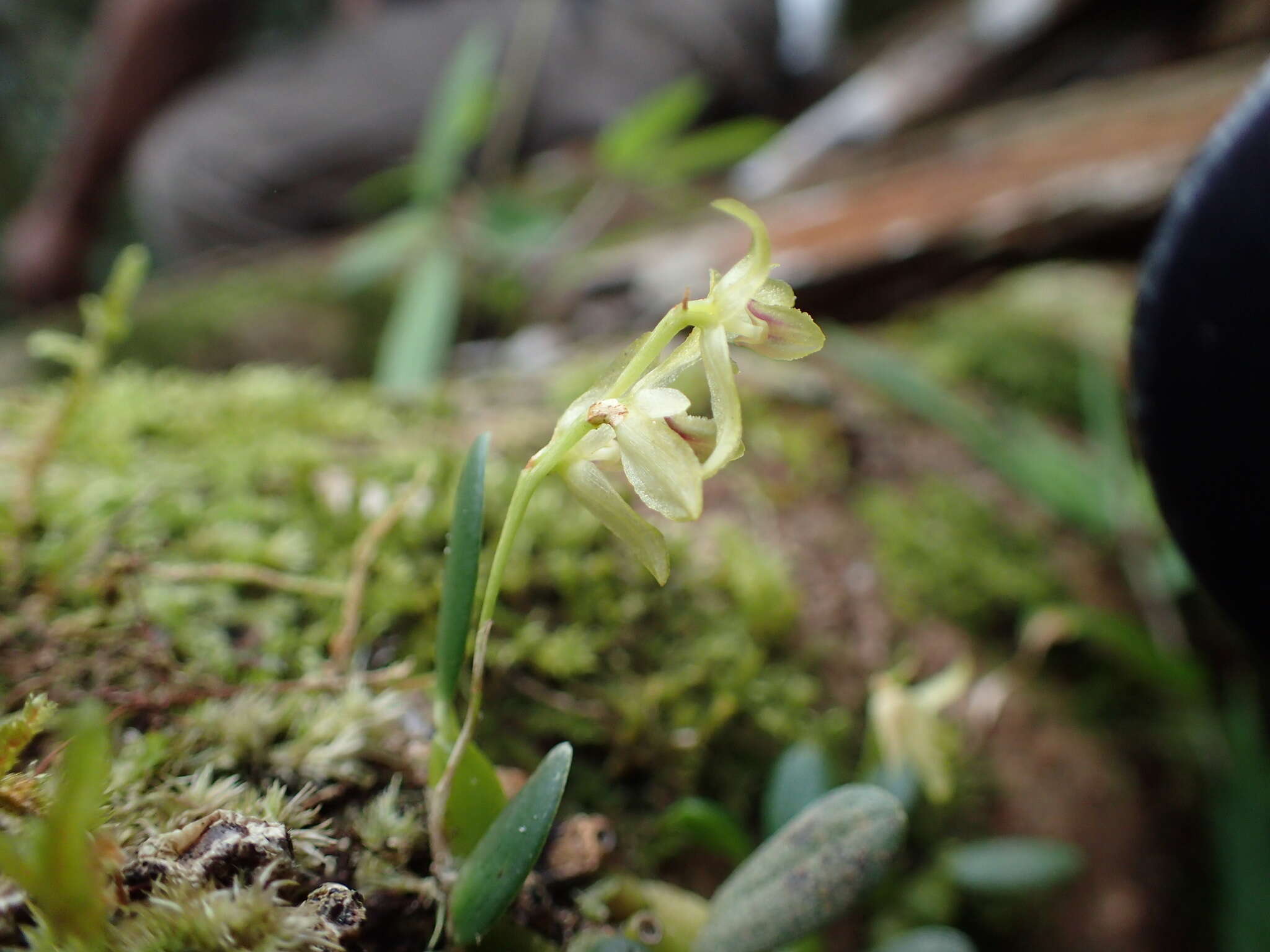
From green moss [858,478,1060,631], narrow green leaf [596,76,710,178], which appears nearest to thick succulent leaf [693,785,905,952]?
green moss [858,478,1060,631]

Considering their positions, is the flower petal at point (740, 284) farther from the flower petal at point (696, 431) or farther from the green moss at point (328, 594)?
the green moss at point (328, 594)

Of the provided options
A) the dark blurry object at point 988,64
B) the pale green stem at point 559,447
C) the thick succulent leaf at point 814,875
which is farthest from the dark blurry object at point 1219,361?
the dark blurry object at point 988,64

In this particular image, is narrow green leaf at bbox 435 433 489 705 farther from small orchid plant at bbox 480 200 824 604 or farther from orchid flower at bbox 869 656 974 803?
orchid flower at bbox 869 656 974 803

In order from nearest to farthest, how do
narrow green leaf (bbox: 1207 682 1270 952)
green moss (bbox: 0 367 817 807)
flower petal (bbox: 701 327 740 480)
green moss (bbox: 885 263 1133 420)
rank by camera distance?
flower petal (bbox: 701 327 740 480), green moss (bbox: 0 367 817 807), narrow green leaf (bbox: 1207 682 1270 952), green moss (bbox: 885 263 1133 420)

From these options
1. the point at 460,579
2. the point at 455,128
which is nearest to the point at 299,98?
the point at 455,128

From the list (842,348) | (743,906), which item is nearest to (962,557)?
(842,348)

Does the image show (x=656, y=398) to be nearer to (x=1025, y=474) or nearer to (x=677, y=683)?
(x=677, y=683)

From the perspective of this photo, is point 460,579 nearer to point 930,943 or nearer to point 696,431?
point 696,431
